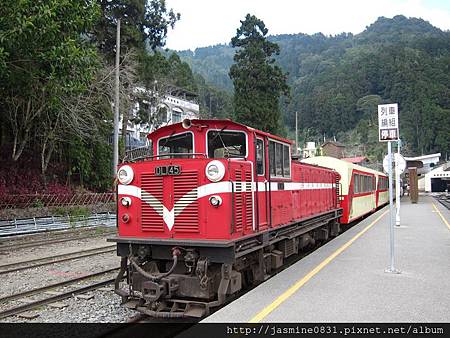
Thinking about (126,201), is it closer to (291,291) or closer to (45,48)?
(291,291)

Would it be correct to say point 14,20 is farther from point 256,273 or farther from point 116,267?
point 256,273

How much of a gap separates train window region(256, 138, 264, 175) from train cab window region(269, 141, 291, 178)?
1.27 ft

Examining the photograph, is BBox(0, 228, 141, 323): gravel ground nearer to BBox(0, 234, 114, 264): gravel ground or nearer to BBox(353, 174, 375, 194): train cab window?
BBox(0, 234, 114, 264): gravel ground

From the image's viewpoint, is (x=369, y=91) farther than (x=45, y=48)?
Yes

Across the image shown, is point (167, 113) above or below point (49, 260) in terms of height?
above

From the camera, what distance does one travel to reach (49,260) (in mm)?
11133

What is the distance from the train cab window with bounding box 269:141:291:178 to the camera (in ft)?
25.2

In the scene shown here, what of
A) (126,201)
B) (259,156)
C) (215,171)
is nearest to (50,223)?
(126,201)

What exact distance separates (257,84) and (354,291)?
3063 centimetres

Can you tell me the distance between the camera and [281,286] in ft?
Result: 21.2

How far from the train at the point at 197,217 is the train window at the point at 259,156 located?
0.02m

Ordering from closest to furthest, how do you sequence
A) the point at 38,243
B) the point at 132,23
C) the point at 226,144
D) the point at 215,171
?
the point at 215,171
the point at 226,144
the point at 38,243
the point at 132,23

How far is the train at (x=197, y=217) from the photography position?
5797mm

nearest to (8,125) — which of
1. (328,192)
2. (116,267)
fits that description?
(116,267)
